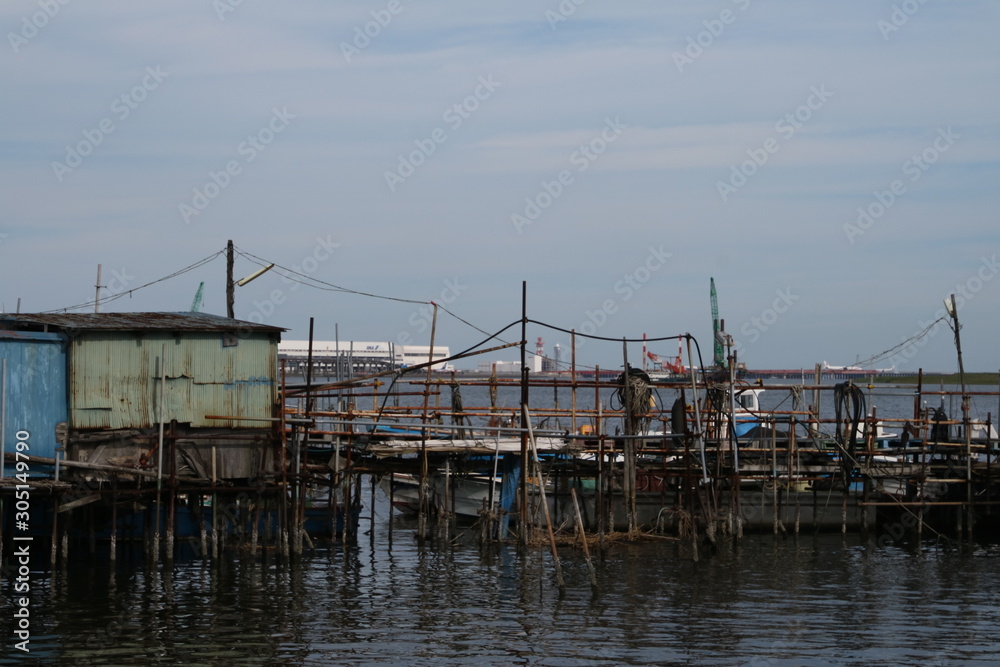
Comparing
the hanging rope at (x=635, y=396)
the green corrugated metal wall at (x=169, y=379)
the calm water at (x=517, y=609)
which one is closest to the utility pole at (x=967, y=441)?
the calm water at (x=517, y=609)

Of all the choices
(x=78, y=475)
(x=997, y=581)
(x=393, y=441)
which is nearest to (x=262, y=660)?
(x=78, y=475)

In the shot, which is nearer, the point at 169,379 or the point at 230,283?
the point at 169,379

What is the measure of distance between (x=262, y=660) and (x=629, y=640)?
262 inches

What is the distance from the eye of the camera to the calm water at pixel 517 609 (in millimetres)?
20453

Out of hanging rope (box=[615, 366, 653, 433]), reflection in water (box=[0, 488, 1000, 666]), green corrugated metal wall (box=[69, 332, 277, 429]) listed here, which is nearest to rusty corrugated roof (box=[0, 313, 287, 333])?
green corrugated metal wall (box=[69, 332, 277, 429])

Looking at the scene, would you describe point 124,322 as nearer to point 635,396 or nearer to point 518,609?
point 518,609

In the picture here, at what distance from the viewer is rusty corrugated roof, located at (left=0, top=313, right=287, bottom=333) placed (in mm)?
27312

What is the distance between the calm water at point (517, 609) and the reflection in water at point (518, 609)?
0.06 meters

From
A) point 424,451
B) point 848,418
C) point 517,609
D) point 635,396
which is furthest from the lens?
point 848,418

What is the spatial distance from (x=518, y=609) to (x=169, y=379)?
10.2 metres

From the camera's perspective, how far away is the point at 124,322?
28.0m

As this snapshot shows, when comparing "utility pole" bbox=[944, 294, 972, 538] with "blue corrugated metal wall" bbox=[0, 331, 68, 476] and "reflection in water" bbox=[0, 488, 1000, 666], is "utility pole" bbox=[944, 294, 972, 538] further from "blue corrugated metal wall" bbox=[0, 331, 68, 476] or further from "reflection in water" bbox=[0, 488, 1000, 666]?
"blue corrugated metal wall" bbox=[0, 331, 68, 476]

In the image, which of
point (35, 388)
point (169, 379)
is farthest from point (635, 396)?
point (35, 388)

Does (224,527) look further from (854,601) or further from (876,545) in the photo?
(876,545)
